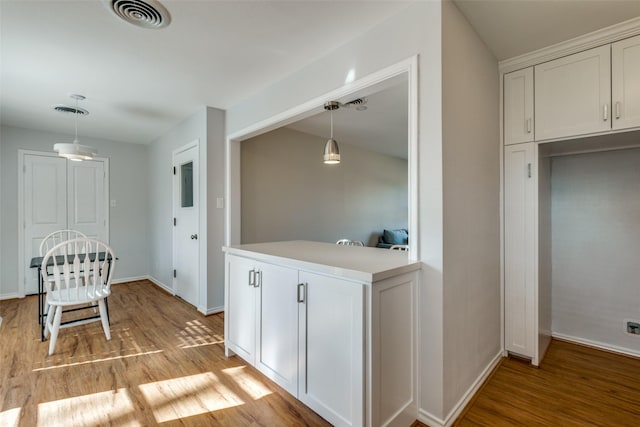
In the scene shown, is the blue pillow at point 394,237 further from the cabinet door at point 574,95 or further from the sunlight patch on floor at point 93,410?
the sunlight patch on floor at point 93,410

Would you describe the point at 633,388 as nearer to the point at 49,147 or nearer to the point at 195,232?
the point at 195,232

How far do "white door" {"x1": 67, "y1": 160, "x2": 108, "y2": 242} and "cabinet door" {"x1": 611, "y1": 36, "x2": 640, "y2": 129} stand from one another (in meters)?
6.21

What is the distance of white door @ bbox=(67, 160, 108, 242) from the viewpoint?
461 cm

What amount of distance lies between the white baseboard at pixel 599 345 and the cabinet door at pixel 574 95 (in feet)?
6.12

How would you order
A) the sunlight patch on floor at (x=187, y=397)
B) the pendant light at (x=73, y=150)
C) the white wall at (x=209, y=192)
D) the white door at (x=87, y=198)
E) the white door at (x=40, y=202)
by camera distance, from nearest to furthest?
the sunlight patch on floor at (x=187, y=397)
the pendant light at (x=73, y=150)
the white wall at (x=209, y=192)
the white door at (x=40, y=202)
the white door at (x=87, y=198)

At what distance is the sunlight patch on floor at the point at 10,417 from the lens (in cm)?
168

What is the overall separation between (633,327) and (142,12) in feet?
14.2

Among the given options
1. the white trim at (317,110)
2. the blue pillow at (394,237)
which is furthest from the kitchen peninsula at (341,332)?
the blue pillow at (394,237)

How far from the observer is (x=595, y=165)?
2.65 meters

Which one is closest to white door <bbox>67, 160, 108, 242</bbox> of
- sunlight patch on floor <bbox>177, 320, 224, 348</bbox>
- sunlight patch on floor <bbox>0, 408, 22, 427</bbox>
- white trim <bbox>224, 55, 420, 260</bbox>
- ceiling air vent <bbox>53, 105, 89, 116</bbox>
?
ceiling air vent <bbox>53, 105, 89, 116</bbox>

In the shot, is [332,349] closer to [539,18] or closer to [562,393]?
[562,393]

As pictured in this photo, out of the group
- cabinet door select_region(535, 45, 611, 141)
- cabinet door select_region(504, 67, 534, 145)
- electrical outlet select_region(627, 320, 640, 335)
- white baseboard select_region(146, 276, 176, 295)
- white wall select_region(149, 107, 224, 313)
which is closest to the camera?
cabinet door select_region(535, 45, 611, 141)

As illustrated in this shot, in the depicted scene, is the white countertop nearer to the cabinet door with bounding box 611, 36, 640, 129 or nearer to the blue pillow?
the cabinet door with bounding box 611, 36, 640, 129

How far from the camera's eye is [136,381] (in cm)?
212
